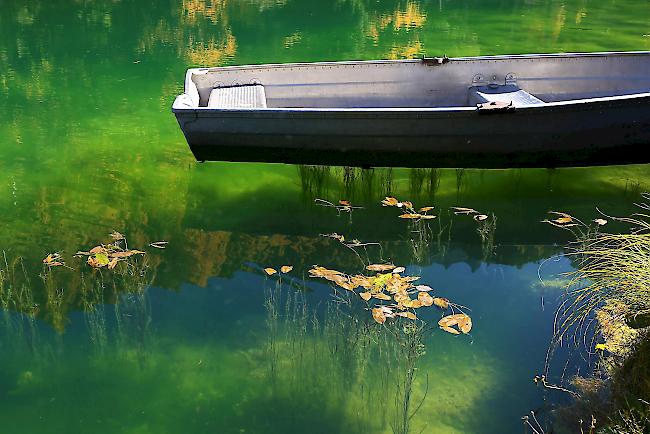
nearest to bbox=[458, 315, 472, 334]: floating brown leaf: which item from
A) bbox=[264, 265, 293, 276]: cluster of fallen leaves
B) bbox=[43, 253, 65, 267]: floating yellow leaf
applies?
bbox=[264, 265, 293, 276]: cluster of fallen leaves

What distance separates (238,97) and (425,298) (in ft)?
9.71

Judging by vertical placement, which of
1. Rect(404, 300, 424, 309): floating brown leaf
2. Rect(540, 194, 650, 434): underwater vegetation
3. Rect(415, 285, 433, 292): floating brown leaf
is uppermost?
Rect(540, 194, 650, 434): underwater vegetation

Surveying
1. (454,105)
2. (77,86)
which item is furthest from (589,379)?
(77,86)

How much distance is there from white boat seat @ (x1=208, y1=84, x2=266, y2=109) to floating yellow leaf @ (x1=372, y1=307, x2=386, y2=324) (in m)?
2.65

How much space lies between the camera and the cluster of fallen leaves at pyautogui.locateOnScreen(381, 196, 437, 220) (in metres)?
5.50

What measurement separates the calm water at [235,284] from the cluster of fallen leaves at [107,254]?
8 centimetres

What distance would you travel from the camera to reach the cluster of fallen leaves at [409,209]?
18.0 feet

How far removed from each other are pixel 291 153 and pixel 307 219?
2.51 feet

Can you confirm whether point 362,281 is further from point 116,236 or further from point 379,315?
point 116,236

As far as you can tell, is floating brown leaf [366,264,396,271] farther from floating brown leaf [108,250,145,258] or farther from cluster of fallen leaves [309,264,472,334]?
floating brown leaf [108,250,145,258]

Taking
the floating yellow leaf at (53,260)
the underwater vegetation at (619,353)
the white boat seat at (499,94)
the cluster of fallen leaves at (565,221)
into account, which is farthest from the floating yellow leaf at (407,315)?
the white boat seat at (499,94)

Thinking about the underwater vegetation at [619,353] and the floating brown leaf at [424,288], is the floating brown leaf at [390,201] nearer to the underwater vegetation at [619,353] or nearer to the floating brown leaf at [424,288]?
the floating brown leaf at [424,288]

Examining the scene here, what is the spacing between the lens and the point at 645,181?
6148 millimetres

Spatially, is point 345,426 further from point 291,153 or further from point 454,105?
point 454,105
